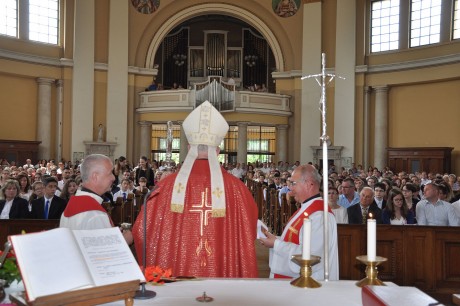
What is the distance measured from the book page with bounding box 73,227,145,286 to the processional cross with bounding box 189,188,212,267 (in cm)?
175

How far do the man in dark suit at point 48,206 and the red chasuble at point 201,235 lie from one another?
3.17 m

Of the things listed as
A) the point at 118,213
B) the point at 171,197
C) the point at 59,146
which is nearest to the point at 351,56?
the point at 59,146

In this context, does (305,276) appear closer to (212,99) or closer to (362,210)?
(362,210)

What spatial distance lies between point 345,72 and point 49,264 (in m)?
19.7

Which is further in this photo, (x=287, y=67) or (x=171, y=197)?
(x=287, y=67)

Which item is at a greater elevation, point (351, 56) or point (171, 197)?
point (351, 56)

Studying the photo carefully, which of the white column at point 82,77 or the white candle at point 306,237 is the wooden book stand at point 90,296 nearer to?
the white candle at point 306,237

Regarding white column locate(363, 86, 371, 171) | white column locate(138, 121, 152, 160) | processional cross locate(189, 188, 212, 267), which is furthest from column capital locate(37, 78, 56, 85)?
processional cross locate(189, 188, 212, 267)

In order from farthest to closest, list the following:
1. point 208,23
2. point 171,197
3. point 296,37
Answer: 1. point 208,23
2. point 296,37
3. point 171,197

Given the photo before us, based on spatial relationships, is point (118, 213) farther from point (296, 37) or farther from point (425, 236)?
point (296, 37)

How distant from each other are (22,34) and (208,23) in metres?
11.0

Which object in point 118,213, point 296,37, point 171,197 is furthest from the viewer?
point 296,37

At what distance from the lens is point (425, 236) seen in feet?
19.1

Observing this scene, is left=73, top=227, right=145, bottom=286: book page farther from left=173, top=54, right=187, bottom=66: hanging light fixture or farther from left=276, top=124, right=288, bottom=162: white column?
left=173, top=54, right=187, bottom=66: hanging light fixture
